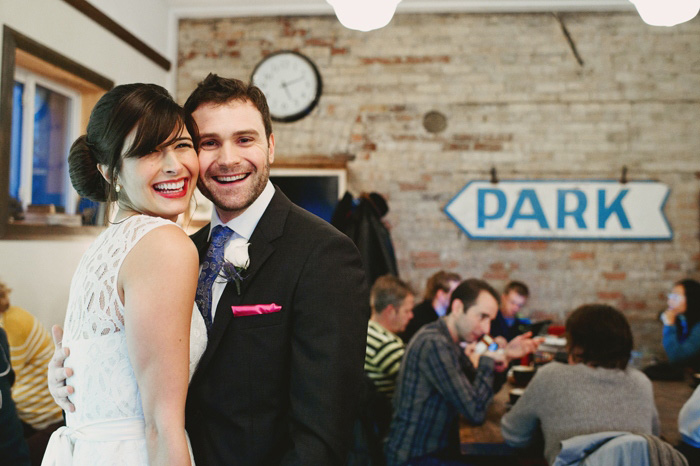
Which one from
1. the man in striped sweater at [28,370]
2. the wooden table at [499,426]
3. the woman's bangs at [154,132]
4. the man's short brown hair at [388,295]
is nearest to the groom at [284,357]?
the woman's bangs at [154,132]

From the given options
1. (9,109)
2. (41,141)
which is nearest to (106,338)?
(9,109)

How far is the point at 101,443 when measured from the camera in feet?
4.07

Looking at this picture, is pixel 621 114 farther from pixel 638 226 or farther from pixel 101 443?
pixel 101 443

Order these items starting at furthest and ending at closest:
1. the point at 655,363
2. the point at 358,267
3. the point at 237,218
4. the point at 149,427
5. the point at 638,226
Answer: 1. the point at 638,226
2. the point at 655,363
3. the point at 237,218
4. the point at 358,267
5. the point at 149,427

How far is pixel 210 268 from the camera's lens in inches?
55.7

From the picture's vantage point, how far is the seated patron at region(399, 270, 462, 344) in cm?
446

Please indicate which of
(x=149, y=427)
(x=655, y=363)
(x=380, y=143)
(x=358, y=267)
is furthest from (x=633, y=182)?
(x=149, y=427)

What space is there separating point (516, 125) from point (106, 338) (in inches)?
177

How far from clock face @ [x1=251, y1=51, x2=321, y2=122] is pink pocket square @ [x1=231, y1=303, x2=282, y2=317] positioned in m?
4.14

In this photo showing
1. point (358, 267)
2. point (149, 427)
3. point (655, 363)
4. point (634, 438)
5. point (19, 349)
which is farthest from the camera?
point (655, 363)

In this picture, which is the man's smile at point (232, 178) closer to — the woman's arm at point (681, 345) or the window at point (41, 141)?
the window at point (41, 141)

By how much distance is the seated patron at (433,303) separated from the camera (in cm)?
446

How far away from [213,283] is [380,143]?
13.1 feet

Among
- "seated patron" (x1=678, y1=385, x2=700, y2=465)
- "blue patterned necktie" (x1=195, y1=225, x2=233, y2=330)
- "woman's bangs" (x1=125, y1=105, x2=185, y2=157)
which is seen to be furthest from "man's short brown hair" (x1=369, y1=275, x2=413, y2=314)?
"woman's bangs" (x1=125, y1=105, x2=185, y2=157)
